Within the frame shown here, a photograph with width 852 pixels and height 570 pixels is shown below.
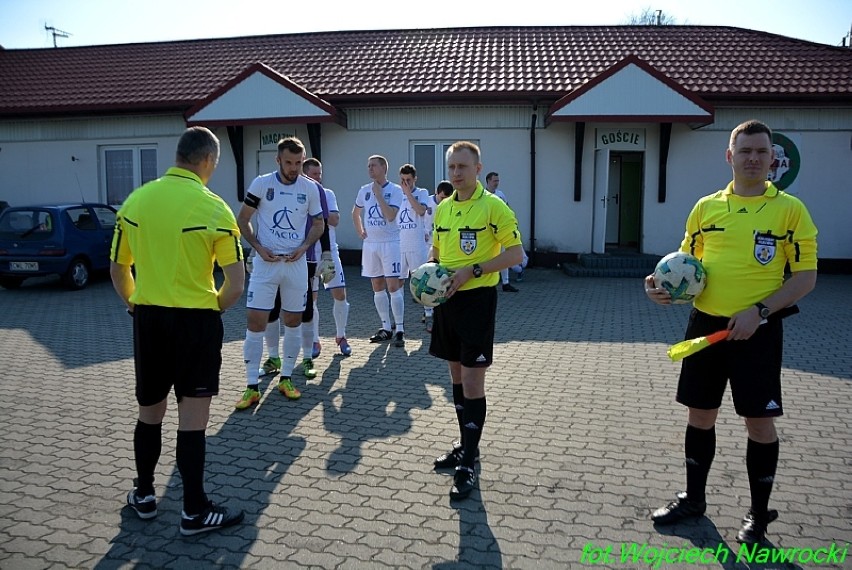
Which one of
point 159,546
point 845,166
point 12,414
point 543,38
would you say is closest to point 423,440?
point 159,546

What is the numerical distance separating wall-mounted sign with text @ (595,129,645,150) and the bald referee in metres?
11.9

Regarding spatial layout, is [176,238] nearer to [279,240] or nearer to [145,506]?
[145,506]

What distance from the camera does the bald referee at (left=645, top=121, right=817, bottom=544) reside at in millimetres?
3186

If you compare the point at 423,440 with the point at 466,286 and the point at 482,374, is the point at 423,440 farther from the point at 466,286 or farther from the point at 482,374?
the point at 466,286

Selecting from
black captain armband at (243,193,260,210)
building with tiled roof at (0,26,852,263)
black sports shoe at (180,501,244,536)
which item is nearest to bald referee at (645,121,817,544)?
black sports shoe at (180,501,244,536)

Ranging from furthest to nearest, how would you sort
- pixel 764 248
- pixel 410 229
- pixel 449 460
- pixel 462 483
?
1. pixel 410 229
2. pixel 449 460
3. pixel 462 483
4. pixel 764 248

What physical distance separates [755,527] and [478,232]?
Answer: 215 centimetres

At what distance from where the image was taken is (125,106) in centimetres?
1619

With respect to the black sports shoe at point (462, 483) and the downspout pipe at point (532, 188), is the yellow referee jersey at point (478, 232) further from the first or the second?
the downspout pipe at point (532, 188)

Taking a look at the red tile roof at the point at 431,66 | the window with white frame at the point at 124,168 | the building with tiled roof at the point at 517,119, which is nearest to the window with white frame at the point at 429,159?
the building with tiled roof at the point at 517,119

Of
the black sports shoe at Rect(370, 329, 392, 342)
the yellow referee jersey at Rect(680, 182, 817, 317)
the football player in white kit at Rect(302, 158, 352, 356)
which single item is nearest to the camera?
the yellow referee jersey at Rect(680, 182, 817, 317)

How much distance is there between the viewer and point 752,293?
3258 millimetres

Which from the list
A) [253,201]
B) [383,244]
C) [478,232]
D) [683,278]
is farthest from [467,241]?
[383,244]

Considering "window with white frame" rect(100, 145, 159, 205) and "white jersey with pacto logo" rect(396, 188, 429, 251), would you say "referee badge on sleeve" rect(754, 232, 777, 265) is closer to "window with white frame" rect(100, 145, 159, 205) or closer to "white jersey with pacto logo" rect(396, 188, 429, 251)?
"white jersey with pacto logo" rect(396, 188, 429, 251)
